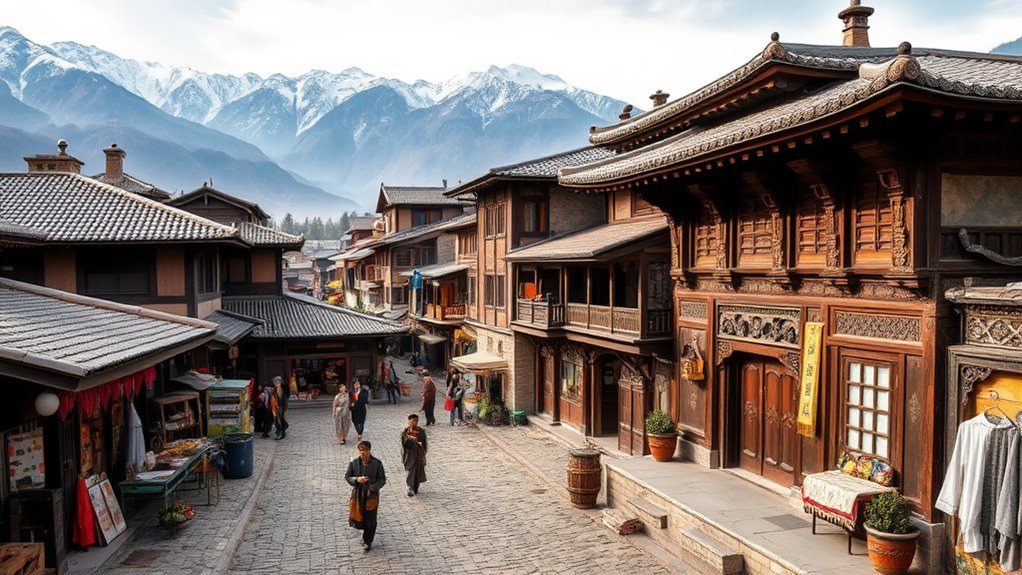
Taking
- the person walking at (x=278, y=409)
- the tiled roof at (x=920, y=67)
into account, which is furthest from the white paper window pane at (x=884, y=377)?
the person walking at (x=278, y=409)

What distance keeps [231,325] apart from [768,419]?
20379mm

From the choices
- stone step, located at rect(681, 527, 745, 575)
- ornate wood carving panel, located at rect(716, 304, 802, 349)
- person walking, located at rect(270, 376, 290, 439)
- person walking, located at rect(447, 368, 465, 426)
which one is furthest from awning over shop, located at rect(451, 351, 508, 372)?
stone step, located at rect(681, 527, 745, 575)

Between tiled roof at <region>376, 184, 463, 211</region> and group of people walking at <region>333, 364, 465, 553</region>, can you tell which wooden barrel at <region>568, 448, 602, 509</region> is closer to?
group of people walking at <region>333, 364, 465, 553</region>

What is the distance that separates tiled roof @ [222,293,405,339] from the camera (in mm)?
32281

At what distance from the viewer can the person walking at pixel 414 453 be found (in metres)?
17.4

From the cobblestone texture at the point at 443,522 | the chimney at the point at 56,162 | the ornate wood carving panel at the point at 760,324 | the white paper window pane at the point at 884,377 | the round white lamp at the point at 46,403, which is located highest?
the chimney at the point at 56,162

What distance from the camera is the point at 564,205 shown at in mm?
28672

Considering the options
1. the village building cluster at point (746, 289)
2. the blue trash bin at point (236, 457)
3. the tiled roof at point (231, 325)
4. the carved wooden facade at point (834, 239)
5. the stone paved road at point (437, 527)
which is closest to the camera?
the village building cluster at point (746, 289)

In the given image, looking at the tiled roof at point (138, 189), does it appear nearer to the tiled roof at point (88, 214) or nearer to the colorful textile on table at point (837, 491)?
the tiled roof at point (88, 214)

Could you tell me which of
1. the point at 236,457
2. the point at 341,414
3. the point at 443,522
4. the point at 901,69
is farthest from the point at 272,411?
the point at 901,69

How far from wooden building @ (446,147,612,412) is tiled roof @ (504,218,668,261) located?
3.83ft

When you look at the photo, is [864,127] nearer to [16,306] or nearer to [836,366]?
Result: [836,366]

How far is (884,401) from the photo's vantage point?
1156cm

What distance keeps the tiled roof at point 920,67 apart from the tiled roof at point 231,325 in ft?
51.5
